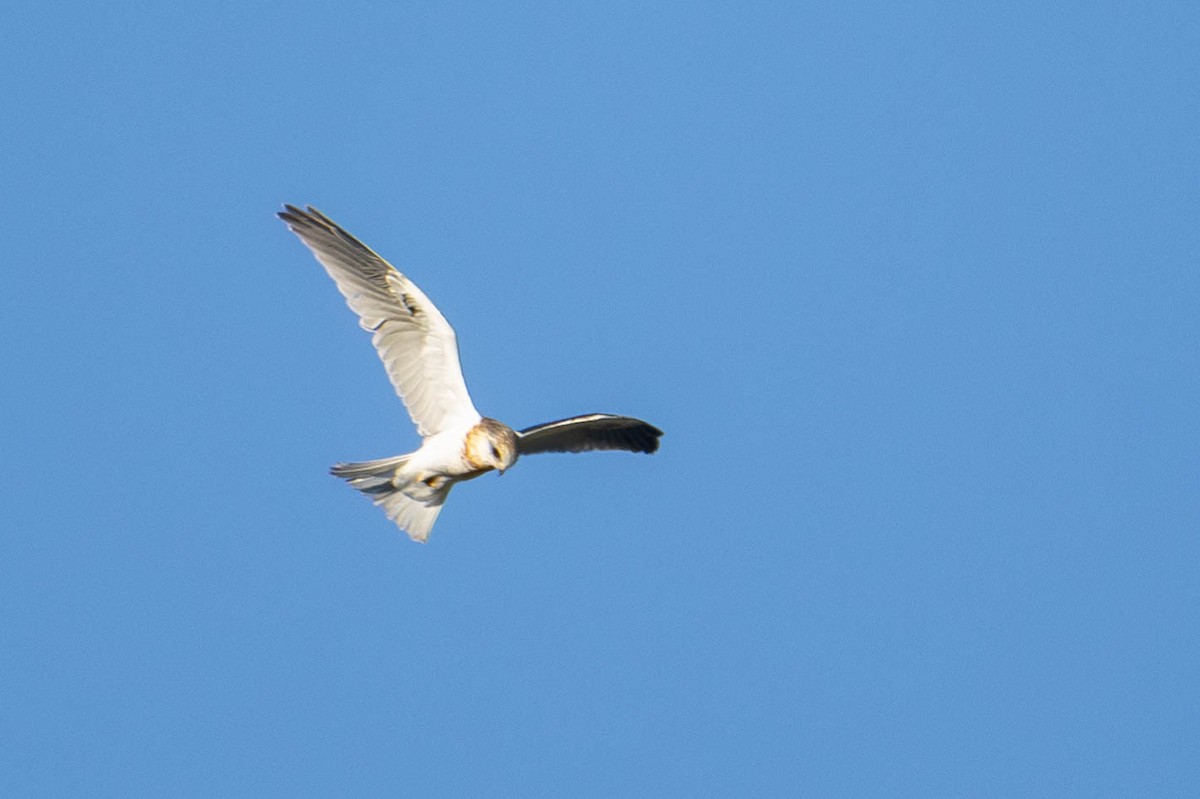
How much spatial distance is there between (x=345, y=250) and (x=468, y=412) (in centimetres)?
138

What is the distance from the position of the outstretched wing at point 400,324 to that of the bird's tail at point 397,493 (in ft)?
1.24

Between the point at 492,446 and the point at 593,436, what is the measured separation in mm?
1671

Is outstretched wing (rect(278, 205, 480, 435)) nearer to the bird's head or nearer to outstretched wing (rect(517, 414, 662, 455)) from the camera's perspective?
the bird's head

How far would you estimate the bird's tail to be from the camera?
1636cm

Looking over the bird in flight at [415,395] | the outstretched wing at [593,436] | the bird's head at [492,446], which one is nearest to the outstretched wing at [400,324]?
the bird in flight at [415,395]

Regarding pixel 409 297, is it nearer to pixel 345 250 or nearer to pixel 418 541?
pixel 345 250

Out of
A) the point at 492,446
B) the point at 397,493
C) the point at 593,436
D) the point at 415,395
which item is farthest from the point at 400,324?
the point at 593,436

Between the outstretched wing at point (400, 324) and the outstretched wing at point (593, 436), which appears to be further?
the outstretched wing at point (593, 436)

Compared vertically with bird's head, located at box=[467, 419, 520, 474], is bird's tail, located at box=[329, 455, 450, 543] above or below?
below

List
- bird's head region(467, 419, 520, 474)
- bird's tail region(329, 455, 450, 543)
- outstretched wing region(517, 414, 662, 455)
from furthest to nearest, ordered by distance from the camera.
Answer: outstretched wing region(517, 414, 662, 455) < bird's tail region(329, 455, 450, 543) < bird's head region(467, 419, 520, 474)

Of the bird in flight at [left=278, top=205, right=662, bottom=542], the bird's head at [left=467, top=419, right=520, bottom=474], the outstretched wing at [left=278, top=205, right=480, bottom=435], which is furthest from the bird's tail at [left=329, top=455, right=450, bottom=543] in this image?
the bird's head at [left=467, top=419, right=520, bottom=474]

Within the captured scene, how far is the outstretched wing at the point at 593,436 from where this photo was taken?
1666 centimetres

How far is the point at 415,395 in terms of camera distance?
53.9ft

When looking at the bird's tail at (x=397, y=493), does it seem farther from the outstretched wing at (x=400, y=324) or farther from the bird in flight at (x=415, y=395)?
the outstretched wing at (x=400, y=324)
